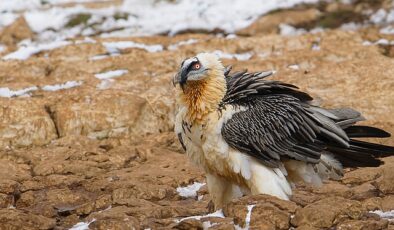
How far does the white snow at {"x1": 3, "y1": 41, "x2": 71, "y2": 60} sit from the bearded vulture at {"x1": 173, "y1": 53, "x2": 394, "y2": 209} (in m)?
6.87

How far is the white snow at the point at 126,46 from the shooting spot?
1538cm

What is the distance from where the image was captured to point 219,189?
888cm

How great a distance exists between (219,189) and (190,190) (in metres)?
1.15

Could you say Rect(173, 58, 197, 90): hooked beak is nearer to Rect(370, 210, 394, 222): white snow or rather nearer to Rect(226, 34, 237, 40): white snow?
Rect(370, 210, 394, 222): white snow

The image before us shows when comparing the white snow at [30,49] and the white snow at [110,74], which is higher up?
the white snow at [30,49]

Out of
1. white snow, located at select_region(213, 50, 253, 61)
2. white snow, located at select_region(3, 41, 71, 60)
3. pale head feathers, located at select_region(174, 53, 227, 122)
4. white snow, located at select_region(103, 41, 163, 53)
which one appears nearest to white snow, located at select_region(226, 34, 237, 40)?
white snow, located at select_region(213, 50, 253, 61)

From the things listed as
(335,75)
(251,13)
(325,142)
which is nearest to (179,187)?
(325,142)

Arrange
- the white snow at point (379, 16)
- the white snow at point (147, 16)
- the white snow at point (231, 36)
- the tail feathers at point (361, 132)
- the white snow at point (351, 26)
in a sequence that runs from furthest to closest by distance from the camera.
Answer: the white snow at point (147, 16)
the white snow at point (379, 16)
the white snow at point (351, 26)
the white snow at point (231, 36)
the tail feathers at point (361, 132)

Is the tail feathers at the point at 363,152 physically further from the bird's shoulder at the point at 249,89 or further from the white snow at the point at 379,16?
the white snow at the point at 379,16

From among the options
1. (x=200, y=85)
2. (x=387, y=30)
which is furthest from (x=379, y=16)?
(x=200, y=85)

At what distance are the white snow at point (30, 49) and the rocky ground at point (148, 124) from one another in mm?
220

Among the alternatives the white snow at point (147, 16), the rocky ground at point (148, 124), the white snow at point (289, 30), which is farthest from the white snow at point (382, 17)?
the white snow at point (147, 16)

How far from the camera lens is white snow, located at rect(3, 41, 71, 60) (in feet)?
49.5

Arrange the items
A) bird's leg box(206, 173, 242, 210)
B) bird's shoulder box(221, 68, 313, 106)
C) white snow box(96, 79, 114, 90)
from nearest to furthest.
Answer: bird's shoulder box(221, 68, 313, 106)
bird's leg box(206, 173, 242, 210)
white snow box(96, 79, 114, 90)
